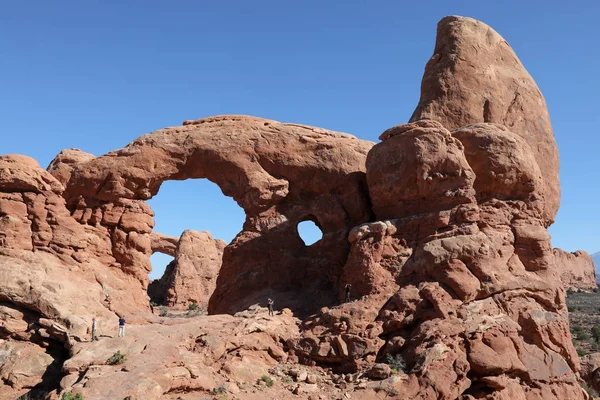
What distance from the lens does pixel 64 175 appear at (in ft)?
65.7

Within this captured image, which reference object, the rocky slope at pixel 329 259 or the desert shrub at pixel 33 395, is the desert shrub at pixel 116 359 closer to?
the rocky slope at pixel 329 259

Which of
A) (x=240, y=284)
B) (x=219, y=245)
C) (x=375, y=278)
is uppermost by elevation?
(x=219, y=245)

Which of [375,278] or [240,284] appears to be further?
[240,284]

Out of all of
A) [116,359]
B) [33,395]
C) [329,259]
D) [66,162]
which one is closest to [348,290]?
[329,259]

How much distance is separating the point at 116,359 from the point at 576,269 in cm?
6376

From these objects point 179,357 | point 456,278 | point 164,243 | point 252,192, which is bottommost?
point 179,357

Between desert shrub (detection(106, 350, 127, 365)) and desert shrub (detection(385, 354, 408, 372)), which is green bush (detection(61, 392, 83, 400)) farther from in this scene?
desert shrub (detection(385, 354, 408, 372))

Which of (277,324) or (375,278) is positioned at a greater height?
(375,278)

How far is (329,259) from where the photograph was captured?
19719 millimetres

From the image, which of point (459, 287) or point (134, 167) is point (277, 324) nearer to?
point (459, 287)

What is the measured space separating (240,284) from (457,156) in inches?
339

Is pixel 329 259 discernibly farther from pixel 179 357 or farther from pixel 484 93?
pixel 484 93

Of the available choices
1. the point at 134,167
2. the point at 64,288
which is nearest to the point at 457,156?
the point at 134,167

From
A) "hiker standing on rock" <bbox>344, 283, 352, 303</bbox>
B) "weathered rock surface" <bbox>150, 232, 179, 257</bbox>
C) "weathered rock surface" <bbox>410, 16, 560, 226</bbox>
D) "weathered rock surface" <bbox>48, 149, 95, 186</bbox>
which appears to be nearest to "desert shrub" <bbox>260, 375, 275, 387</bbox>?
"hiker standing on rock" <bbox>344, 283, 352, 303</bbox>
